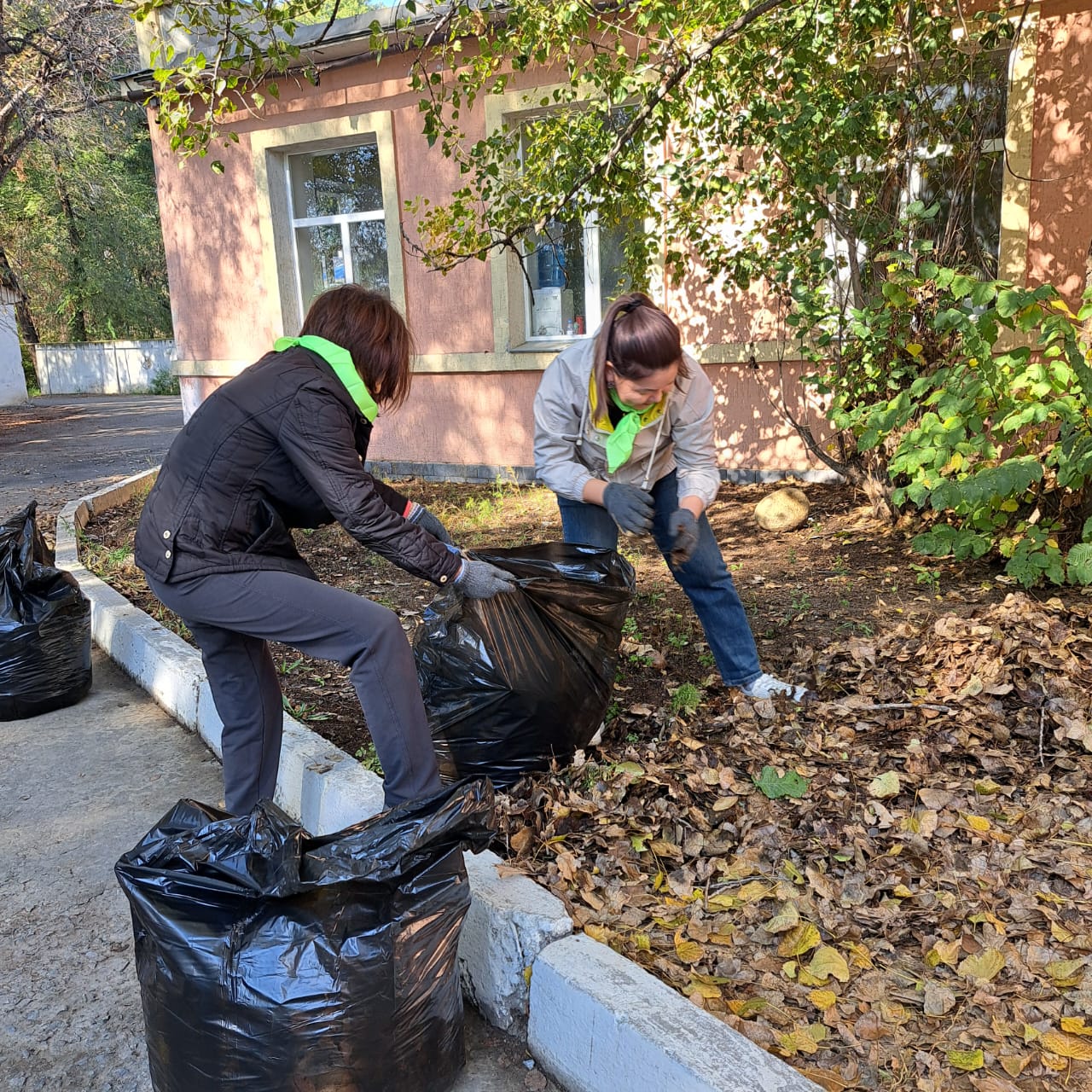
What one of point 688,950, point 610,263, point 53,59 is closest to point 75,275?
point 53,59

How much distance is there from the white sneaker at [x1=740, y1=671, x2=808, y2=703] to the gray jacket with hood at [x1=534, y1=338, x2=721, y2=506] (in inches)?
28.0

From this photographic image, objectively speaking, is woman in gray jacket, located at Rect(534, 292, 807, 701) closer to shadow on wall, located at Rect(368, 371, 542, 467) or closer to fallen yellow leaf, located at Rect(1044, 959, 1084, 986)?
fallen yellow leaf, located at Rect(1044, 959, 1084, 986)

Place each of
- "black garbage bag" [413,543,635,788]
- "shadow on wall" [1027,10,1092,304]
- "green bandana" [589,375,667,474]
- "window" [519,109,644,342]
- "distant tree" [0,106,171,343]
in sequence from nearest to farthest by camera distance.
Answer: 1. "black garbage bag" [413,543,635,788]
2. "green bandana" [589,375,667,474]
3. "shadow on wall" [1027,10,1092,304]
4. "window" [519,109,644,342]
5. "distant tree" [0,106,171,343]

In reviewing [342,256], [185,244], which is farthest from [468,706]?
[185,244]

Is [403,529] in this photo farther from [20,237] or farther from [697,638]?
[20,237]

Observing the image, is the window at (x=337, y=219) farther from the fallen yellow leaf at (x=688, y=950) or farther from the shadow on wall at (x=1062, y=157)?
the fallen yellow leaf at (x=688, y=950)

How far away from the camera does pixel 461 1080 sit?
6.70 ft

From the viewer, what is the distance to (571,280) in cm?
902

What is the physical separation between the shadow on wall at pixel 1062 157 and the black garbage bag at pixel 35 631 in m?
6.23

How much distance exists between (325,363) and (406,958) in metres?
1.38

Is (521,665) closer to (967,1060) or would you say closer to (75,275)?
(967,1060)

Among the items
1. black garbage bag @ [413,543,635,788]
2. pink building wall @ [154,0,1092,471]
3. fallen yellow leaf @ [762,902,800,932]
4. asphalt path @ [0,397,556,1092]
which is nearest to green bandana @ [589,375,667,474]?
black garbage bag @ [413,543,635,788]

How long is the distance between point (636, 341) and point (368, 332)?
2.91 ft

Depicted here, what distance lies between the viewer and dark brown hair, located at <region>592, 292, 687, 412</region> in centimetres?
287
